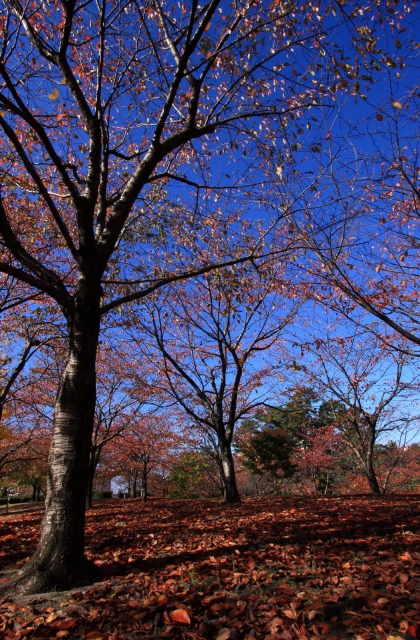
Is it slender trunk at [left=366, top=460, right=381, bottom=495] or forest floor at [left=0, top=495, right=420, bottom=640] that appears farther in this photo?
slender trunk at [left=366, top=460, right=381, bottom=495]

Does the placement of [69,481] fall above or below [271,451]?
above

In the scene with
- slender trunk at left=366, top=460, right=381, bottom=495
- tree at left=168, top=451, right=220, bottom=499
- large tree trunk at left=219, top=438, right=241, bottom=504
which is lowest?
tree at left=168, top=451, right=220, bottom=499

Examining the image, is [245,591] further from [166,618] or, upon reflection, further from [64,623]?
[64,623]

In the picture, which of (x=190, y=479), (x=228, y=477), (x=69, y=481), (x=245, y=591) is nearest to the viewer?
(x=245, y=591)

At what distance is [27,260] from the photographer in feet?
12.4

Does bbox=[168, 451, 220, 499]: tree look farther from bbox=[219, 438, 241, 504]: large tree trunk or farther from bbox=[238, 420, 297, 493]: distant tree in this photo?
bbox=[219, 438, 241, 504]: large tree trunk

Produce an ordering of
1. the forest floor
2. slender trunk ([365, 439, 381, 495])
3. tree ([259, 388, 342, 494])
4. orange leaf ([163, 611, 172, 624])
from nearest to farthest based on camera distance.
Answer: the forest floor < orange leaf ([163, 611, 172, 624]) < slender trunk ([365, 439, 381, 495]) < tree ([259, 388, 342, 494])

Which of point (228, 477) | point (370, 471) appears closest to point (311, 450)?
point (370, 471)

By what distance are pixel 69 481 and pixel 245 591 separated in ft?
5.77

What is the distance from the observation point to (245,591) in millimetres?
2660

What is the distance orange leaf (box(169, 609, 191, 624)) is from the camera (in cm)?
219

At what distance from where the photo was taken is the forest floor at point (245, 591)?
210 centimetres

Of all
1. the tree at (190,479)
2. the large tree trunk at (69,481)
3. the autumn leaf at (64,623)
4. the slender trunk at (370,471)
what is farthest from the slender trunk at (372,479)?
the tree at (190,479)

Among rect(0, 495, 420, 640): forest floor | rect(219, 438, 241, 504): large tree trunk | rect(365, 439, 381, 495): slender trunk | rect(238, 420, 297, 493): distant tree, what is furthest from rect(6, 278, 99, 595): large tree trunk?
rect(238, 420, 297, 493): distant tree
